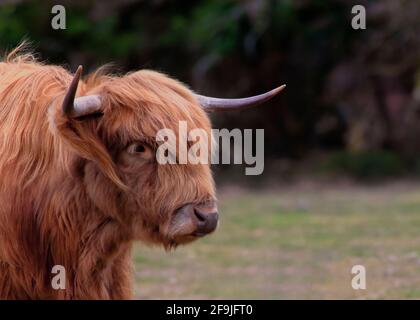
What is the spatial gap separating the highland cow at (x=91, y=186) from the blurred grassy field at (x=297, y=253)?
87cm

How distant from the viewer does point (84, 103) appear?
5598mm

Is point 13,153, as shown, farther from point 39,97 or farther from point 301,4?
point 301,4

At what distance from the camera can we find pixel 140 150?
18.5 ft

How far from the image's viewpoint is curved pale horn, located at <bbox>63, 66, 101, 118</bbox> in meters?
5.41

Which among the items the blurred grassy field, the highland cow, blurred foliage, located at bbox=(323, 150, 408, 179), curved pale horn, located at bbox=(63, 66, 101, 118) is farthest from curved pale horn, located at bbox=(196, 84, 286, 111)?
blurred foliage, located at bbox=(323, 150, 408, 179)

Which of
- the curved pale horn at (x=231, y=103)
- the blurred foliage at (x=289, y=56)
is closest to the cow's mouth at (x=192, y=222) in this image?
the curved pale horn at (x=231, y=103)

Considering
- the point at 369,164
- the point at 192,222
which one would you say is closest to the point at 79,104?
the point at 192,222

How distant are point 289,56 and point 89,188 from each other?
1464cm

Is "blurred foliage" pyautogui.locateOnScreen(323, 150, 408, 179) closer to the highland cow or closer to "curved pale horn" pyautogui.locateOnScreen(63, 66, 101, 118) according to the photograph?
the highland cow

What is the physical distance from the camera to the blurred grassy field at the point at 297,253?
8.73 metres

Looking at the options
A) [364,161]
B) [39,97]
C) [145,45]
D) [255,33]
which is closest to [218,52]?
[255,33]

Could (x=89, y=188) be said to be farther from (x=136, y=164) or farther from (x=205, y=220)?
(x=205, y=220)

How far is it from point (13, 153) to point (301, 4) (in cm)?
1429

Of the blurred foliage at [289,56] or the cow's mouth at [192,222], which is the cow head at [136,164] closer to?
the cow's mouth at [192,222]
